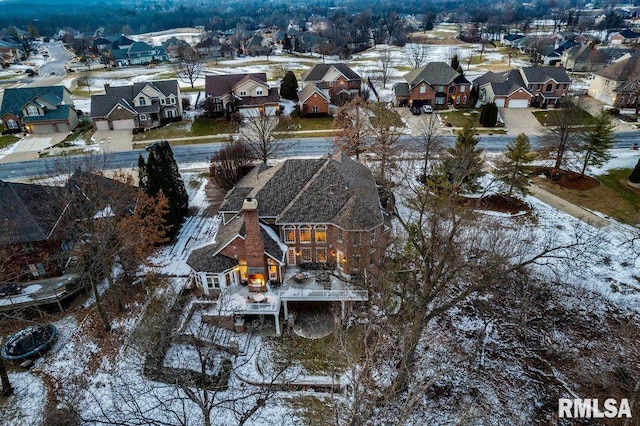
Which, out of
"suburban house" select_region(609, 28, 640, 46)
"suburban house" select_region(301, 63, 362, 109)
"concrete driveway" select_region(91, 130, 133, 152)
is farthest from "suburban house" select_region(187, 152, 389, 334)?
"suburban house" select_region(609, 28, 640, 46)

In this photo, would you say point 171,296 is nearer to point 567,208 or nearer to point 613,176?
point 567,208

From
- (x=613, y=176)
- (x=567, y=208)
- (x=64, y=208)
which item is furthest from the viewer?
(x=613, y=176)

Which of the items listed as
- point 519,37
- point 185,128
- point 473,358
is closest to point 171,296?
point 473,358

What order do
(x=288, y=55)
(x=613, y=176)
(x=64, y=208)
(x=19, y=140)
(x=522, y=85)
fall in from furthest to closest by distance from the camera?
(x=288, y=55) → (x=522, y=85) → (x=19, y=140) → (x=613, y=176) → (x=64, y=208)

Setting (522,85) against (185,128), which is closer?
(185,128)

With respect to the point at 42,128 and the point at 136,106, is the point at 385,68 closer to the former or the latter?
the point at 136,106

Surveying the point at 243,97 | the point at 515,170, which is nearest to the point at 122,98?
the point at 243,97

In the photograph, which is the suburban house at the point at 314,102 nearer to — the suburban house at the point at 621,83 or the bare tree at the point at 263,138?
the bare tree at the point at 263,138

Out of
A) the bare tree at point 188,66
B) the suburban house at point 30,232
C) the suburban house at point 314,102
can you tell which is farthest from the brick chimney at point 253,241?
the bare tree at point 188,66

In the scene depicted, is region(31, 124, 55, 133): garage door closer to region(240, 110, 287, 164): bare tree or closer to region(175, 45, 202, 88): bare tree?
region(175, 45, 202, 88): bare tree
